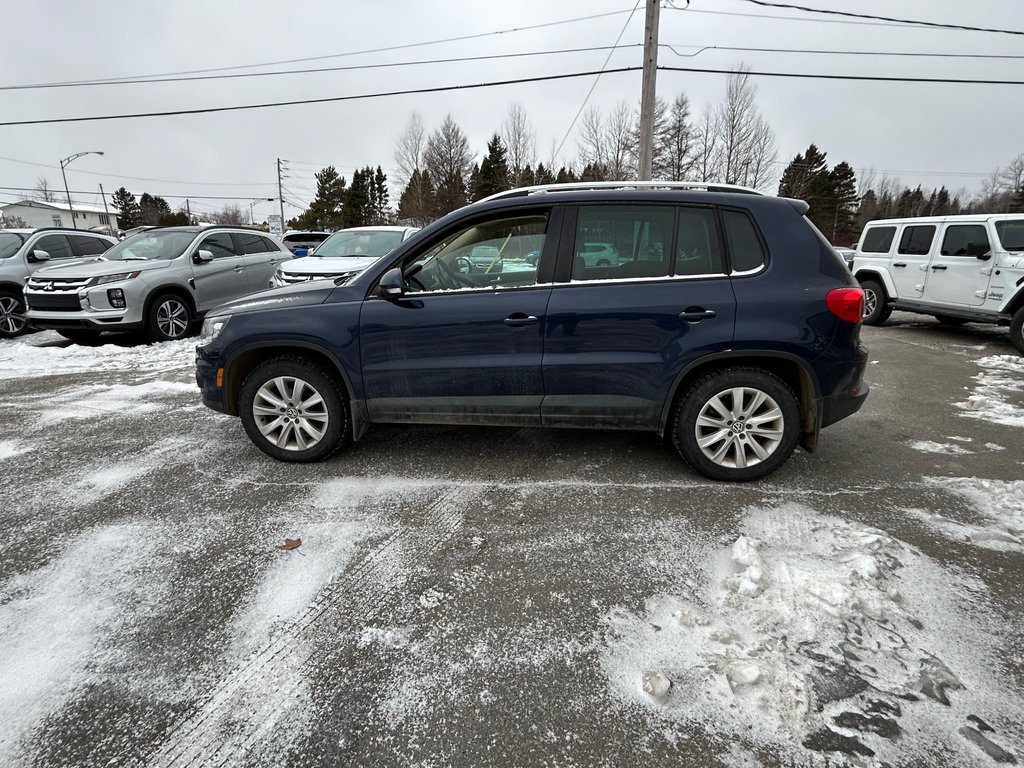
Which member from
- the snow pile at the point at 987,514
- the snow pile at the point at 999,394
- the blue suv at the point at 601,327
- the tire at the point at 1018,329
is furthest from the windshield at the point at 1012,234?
the blue suv at the point at 601,327

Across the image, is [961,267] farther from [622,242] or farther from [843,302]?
[622,242]

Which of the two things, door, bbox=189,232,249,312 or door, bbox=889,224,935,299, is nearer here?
door, bbox=189,232,249,312

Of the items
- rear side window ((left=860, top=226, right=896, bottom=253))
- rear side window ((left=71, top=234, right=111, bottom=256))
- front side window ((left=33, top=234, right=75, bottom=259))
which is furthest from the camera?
rear side window ((left=71, top=234, right=111, bottom=256))

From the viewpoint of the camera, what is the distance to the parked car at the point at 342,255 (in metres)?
8.52

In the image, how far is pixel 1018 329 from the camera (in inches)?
305

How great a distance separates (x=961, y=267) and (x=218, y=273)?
1213cm

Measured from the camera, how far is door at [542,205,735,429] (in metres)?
3.36

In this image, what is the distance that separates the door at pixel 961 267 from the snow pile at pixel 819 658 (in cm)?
797

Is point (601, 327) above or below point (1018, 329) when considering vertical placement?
above

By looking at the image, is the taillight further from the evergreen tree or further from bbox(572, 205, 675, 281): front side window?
the evergreen tree

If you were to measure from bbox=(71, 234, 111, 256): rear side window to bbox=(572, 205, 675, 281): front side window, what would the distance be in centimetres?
1175

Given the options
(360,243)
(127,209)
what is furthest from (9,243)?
(127,209)

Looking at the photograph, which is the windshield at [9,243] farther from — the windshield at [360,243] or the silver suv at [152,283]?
the windshield at [360,243]

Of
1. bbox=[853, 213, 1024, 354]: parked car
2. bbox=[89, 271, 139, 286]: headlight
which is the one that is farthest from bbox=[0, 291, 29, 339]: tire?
bbox=[853, 213, 1024, 354]: parked car
